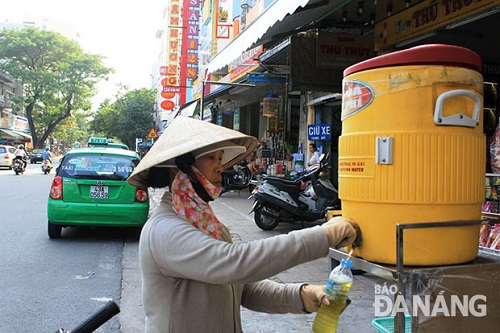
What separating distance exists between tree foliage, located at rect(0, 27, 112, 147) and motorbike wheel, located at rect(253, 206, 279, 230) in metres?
42.9

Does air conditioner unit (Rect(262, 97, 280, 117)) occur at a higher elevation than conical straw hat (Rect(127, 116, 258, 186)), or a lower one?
higher

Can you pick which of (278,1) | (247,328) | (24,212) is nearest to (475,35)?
(278,1)

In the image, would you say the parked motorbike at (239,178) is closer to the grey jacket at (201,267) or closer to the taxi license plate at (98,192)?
the taxi license plate at (98,192)

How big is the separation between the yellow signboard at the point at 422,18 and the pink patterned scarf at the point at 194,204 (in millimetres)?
3776

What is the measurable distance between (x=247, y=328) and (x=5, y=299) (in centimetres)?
254

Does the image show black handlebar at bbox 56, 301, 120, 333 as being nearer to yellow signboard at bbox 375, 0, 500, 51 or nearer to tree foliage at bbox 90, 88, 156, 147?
yellow signboard at bbox 375, 0, 500, 51

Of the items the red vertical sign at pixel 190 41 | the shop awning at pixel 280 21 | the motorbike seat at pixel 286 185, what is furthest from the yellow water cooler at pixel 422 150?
the red vertical sign at pixel 190 41

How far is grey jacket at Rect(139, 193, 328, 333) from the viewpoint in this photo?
5.02ft

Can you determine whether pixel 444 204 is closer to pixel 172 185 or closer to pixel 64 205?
pixel 172 185

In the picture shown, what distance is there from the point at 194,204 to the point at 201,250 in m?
0.23

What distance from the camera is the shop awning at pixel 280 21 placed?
4598mm

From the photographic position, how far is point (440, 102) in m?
1.41

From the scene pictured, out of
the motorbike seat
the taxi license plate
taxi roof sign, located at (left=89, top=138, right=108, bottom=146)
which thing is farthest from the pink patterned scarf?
taxi roof sign, located at (left=89, top=138, right=108, bottom=146)

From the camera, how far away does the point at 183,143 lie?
5.76 ft
